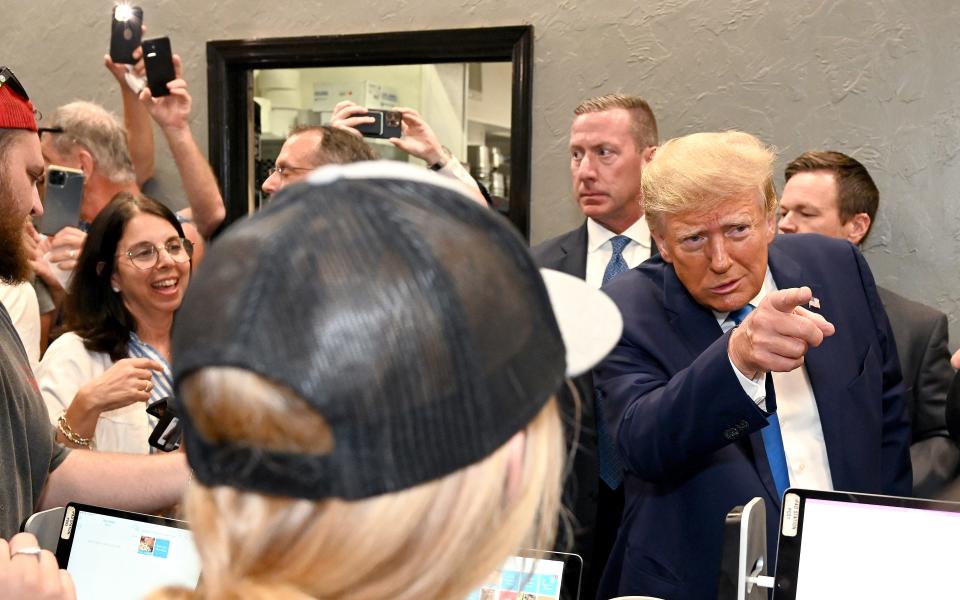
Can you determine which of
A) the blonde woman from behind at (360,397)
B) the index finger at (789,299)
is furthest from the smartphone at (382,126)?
the blonde woman from behind at (360,397)

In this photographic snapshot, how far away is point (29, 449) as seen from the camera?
72.2 inches

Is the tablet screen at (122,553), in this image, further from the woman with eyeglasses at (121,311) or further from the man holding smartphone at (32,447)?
the woman with eyeglasses at (121,311)

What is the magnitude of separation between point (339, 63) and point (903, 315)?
8.20 ft

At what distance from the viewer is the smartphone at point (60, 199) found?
Result: 348 cm

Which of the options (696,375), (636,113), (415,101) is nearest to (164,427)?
(696,375)

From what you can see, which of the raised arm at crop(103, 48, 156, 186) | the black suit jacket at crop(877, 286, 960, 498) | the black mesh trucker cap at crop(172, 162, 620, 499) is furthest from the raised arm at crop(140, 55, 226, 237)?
the black mesh trucker cap at crop(172, 162, 620, 499)

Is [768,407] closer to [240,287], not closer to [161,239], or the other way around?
[240,287]

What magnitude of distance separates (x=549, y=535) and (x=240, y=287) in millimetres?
299

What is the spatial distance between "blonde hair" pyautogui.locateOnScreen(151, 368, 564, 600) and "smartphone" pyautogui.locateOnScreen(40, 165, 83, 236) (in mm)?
3061

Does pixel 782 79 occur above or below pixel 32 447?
above

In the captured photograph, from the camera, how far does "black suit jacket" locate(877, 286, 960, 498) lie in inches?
112

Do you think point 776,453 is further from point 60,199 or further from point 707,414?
point 60,199

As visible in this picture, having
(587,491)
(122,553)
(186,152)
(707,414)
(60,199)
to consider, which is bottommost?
(587,491)

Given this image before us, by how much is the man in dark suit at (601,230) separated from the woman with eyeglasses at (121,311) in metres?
1.03
